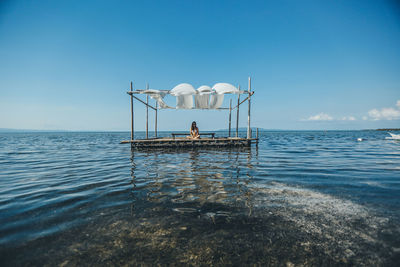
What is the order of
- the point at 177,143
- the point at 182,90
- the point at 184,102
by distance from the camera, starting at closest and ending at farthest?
A: the point at 182,90 < the point at 184,102 < the point at 177,143

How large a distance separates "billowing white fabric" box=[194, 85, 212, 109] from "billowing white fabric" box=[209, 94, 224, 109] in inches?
16.5

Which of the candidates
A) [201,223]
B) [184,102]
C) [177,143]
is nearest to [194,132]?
[177,143]

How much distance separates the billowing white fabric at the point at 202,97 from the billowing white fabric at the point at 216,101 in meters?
0.42

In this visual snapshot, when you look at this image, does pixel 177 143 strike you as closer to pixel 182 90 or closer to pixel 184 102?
pixel 184 102

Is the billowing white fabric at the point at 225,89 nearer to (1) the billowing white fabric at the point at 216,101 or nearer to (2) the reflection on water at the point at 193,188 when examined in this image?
(1) the billowing white fabric at the point at 216,101

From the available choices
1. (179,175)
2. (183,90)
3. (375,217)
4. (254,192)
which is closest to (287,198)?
(254,192)

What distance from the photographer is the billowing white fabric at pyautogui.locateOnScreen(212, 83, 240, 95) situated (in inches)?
550

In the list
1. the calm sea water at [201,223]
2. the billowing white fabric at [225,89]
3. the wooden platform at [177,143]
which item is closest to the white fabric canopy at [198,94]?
the billowing white fabric at [225,89]

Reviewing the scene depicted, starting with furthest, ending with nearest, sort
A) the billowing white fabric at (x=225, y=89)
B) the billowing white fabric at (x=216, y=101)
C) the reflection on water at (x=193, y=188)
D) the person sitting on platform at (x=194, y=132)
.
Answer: the person sitting on platform at (x=194, y=132), the billowing white fabric at (x=216, y=101), the billowing white fabric at (x=225, y=89), the reflection on water at (x=193, y=188)

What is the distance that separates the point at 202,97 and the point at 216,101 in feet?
4.21

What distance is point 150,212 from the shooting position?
3.63 m

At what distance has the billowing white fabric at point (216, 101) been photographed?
49.4 ft

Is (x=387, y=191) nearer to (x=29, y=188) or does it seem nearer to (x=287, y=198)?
(x=287, y=198)

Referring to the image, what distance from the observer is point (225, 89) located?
14.0 meters
